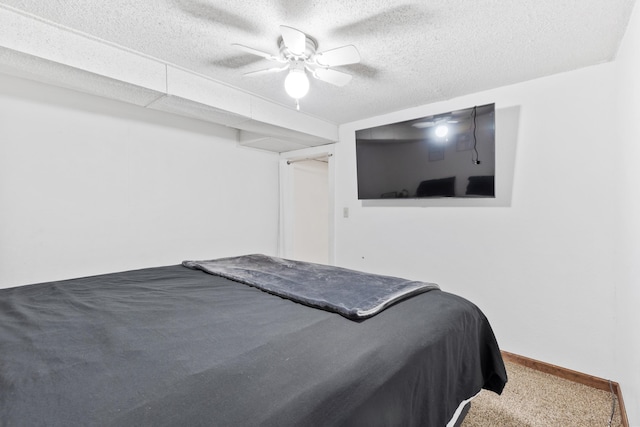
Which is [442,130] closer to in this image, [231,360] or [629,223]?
[629,223]

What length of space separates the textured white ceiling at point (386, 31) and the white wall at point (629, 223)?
0.85 feet

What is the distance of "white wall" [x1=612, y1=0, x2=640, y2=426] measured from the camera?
140 cm

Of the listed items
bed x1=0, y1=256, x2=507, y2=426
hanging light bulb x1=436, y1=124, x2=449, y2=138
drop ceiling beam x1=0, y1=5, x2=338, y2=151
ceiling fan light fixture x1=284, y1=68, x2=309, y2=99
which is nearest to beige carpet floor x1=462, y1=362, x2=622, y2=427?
bed x1=0, y1=256, x2=507, y2=426

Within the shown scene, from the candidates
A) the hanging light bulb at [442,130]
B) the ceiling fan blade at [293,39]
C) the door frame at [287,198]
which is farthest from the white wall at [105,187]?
the hanging light bulb at [442,130]

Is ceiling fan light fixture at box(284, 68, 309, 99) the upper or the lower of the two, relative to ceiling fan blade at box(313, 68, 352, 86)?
lower

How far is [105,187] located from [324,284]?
2297 millimetres

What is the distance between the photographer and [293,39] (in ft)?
5.15

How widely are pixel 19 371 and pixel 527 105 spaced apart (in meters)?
3.30

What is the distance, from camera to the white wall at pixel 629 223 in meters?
1.40

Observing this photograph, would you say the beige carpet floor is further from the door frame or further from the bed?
the door frame

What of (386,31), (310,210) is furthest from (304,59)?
(310,210)

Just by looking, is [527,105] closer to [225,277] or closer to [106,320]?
[225,277]

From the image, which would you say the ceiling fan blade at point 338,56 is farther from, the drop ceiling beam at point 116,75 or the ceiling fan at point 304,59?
the drop ceiling beam at point 116,75

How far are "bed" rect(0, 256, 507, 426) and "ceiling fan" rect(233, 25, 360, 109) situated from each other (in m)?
1.28
